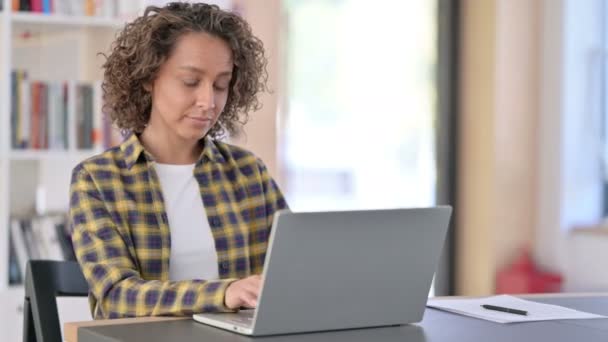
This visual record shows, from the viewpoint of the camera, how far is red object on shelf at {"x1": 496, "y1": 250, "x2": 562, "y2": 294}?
4609mm

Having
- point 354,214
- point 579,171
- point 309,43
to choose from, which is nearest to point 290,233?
point 354,214

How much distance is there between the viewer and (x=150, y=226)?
2051 mm

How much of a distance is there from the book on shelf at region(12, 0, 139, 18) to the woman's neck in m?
1.30

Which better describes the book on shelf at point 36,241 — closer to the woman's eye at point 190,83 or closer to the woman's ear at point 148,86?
the woman's ear at point 148,86

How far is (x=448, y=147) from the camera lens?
4949mm

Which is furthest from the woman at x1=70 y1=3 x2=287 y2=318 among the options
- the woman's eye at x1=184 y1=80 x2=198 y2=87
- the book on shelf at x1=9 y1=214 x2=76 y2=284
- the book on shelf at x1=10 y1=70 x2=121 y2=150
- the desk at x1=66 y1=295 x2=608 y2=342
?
the book on shelf at x1=9 y1=214 x2=76 y2=284

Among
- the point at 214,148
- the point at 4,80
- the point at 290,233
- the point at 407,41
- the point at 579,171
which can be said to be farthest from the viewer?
the point at 407,41

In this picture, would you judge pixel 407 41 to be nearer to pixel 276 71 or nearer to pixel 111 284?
pixel 276 71

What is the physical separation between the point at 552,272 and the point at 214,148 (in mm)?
2783

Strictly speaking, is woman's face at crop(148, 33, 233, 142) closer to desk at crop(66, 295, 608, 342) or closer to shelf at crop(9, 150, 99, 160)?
desk at crop(66, 295, 608, 342)

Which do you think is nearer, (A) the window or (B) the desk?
(B) the desk

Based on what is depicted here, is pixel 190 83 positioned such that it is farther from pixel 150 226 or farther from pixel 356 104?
pixel 356 104

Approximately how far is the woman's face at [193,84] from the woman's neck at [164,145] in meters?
0.02

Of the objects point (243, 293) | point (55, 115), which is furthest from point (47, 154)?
point (243, 293)
